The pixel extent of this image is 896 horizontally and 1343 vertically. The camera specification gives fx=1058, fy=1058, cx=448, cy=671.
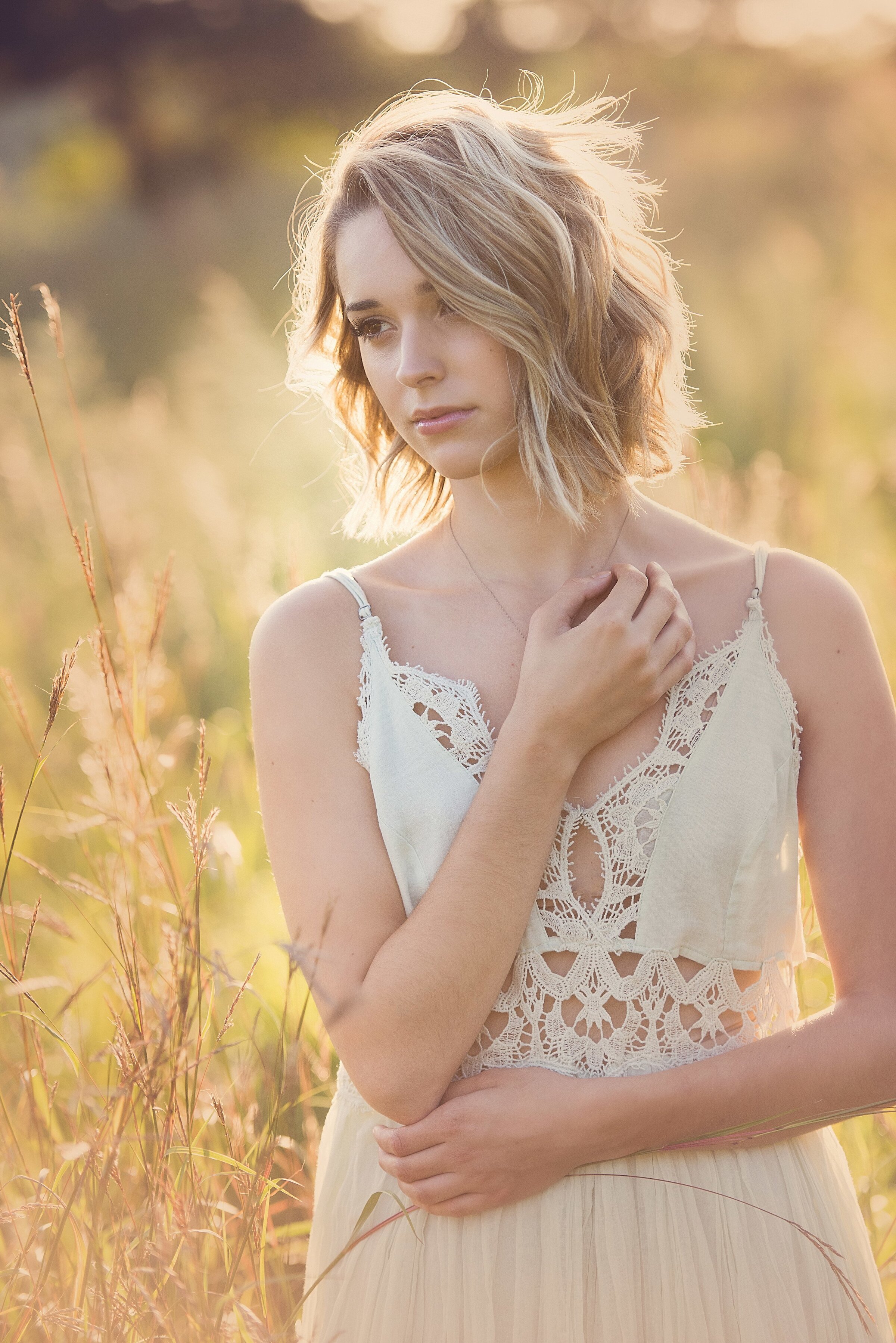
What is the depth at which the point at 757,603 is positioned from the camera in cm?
149

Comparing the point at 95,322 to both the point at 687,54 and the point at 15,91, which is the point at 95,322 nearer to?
the point at 15,91

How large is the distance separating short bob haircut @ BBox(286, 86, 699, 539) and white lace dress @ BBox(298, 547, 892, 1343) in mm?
393

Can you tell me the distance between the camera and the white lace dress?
1.30 meters

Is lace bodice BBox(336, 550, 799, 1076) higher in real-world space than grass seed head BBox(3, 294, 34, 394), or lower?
lower

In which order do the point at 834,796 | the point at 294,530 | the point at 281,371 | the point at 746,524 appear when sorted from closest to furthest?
the point at 834,796 → the point at 294,530 → the point at 746,524 → the point at 281,371

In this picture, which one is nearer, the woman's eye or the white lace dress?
the white lace dress

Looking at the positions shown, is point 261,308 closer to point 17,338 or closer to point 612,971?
point 17,338

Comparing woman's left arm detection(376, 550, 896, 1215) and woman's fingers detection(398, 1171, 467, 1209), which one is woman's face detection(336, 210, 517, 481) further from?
woman's fingers detection(398, 1171, 467, 1209)

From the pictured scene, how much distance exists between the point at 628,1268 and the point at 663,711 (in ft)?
2.31

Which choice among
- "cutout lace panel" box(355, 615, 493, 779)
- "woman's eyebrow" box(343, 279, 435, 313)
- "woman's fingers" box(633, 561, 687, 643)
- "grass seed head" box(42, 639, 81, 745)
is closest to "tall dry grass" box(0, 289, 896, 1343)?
"grass seed head" box(42, 639, 81, 745)

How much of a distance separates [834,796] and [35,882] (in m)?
2.48

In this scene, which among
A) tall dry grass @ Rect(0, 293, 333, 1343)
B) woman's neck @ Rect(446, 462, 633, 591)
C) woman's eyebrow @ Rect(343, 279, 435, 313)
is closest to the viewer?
tall dry grass @ Rect(0, 293, 333, 1343)

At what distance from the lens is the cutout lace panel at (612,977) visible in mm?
1364

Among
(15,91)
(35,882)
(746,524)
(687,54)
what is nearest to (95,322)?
(15,91)
